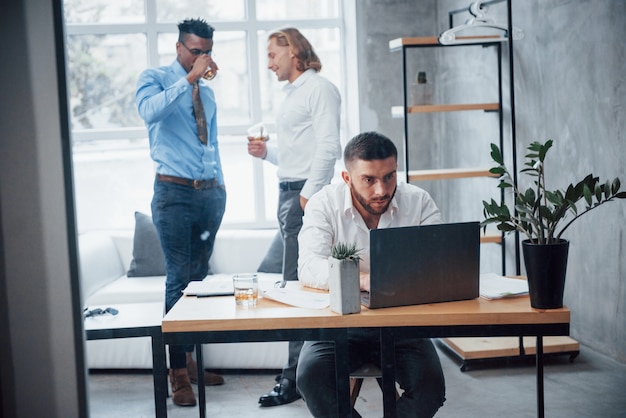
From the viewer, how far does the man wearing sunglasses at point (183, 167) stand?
3037mm

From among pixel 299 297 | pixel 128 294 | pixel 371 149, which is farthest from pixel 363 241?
pixel 128 294

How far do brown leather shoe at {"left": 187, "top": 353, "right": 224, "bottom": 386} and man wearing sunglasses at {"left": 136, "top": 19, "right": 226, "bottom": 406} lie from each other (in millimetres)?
13

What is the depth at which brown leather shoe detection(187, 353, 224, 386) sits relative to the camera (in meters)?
3.23

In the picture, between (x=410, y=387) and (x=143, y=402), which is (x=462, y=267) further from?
(x=143, y=402)

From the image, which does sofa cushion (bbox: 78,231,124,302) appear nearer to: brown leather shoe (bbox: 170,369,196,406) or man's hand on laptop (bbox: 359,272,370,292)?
brown leather shoe (bbox: 170,369,196,406)

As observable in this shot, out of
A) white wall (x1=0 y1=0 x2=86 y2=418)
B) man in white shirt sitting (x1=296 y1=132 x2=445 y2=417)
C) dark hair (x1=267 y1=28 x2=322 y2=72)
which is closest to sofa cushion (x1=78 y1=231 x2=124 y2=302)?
dark hair (x1=267 y1=28 x2=322 y2=72)

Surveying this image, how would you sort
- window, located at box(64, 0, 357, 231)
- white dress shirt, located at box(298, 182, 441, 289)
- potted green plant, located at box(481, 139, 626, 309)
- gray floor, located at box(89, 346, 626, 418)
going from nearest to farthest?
potted green plant, located at box(481, 139, 626, 309) < white dress shirt, located at box(298, 182, 441, 289) < gray floor, located at box(89, 346, 626, 418) < window, located at box(64, 0, 357, 231)

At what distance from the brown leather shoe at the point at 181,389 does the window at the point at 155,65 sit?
1.95 m

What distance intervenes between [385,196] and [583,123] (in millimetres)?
1614

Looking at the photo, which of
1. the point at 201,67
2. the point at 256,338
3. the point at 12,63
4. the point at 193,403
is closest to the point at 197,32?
the point at 201,67

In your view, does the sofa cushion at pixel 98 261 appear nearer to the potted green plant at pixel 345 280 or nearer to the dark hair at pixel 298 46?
the dark hair at pixel 298 46

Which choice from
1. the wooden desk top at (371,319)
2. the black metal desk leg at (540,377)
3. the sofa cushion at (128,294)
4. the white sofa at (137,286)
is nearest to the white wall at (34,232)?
the wooden desk top at (371,319)

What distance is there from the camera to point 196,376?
3.24 m

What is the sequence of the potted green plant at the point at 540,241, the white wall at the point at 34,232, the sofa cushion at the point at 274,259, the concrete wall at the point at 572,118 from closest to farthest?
the white wall at the point at 34,232 → the potted green plant at the point at 540,241 → the concrete wall at the point at 572,118 → the sofa cushion at the point at 274,259
